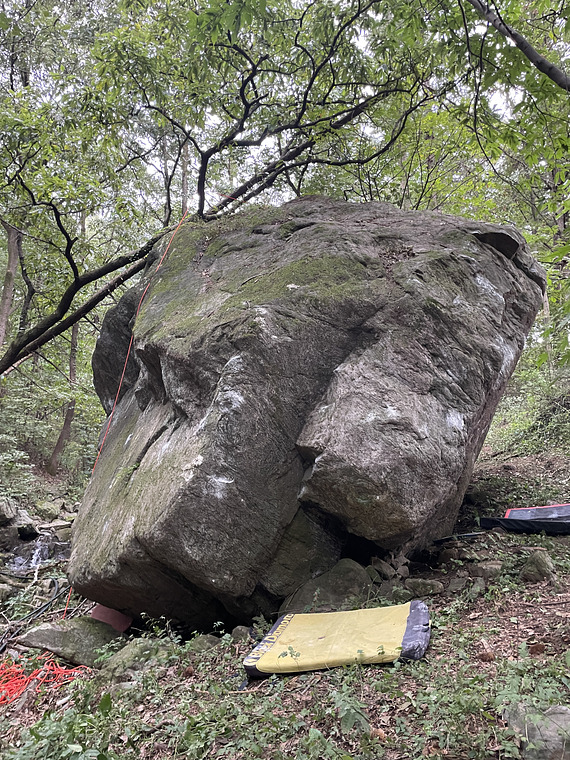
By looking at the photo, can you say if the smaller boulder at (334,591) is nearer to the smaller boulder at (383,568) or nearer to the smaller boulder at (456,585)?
the smaller boulder at (383,568)

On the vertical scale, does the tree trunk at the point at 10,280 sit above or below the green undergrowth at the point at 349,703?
above

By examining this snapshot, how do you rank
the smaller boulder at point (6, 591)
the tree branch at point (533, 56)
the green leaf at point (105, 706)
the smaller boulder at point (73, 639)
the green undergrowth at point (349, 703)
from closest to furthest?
the green undergrowth at point (349, 703), the green leaf at point (105, 706), the tree branch at point (533, 56), the smaller boulder at point (73, 639), the smaller boulder at point (6, 591)

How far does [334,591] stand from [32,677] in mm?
2583

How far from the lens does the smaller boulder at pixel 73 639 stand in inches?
160

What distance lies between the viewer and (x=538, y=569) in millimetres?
3457

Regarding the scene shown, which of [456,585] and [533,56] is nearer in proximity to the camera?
[533,56]

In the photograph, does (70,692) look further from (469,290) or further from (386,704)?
(469,290)

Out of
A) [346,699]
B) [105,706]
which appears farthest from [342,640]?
[105,706]

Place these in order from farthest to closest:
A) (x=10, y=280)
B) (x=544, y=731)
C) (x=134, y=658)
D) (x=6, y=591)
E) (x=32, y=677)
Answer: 1. (x=10, y=280)
2. (x=6, y=591)
3. (x=32, y=677)
4. (x=134, y=658)
5. (x=544, y=731)

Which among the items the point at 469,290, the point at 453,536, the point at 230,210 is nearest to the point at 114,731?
the point at 453,536

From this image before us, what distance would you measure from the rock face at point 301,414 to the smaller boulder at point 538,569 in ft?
2.50

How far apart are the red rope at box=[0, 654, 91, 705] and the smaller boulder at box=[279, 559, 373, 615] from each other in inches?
71.7

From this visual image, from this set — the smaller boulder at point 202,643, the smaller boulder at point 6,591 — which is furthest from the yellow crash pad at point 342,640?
the smaller boulder at point 6,591

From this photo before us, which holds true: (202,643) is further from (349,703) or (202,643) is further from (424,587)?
(424,587)
